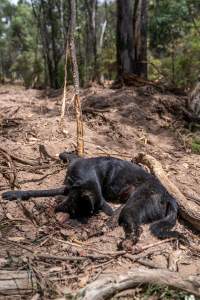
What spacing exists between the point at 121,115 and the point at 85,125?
77 cm

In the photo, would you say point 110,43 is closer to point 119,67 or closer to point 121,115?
point 119,67

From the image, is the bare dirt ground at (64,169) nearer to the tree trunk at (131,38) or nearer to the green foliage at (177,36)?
the tree trunk at (131,38)

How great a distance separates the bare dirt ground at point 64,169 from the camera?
139 inches

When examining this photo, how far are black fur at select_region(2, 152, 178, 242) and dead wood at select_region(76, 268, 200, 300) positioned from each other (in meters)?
0.61

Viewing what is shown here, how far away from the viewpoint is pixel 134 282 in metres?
3.30

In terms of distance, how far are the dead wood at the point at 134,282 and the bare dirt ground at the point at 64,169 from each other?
0.33ft

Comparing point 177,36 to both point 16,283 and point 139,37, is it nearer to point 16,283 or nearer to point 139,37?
point 139,37

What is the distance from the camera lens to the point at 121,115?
7734mm

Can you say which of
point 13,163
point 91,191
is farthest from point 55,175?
point 91,191

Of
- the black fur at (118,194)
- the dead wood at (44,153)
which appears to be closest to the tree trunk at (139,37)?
the dead wood at (44,153)

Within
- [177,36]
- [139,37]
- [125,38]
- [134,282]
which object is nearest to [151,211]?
[134,282]

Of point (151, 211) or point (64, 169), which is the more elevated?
point (64, 169)

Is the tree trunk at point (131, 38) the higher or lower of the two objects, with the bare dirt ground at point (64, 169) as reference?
higher

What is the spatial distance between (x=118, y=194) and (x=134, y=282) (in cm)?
148
